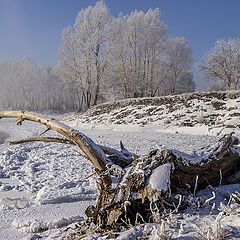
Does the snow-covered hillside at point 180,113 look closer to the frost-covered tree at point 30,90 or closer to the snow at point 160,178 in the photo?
the snow at point 160,178

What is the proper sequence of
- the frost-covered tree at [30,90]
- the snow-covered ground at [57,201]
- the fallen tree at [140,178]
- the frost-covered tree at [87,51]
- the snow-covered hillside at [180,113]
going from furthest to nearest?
the frost-covered tree at [30,90], the frost-covered tree at [87,51], the snow-covered hillside at [180,113], the fallen tree at [140,178], the snow-covered ground at [57,201]

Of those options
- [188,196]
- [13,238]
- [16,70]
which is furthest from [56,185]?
[16,70]

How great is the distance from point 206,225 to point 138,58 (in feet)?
125

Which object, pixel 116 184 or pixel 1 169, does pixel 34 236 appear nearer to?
pixel 116 184

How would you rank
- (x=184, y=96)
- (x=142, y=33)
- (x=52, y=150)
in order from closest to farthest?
(x=52, y=150)
(x=184, y=96)
(x=142, y=33)

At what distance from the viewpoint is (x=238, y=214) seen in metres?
3.59

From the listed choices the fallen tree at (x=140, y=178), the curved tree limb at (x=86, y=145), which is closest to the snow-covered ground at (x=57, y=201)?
the fallen tree at (x=140, y=178)

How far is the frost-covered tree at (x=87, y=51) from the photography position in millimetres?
39188

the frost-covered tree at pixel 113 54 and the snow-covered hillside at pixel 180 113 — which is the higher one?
the frost-covered tree at pixel 113 54

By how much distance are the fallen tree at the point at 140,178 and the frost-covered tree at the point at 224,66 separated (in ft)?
118

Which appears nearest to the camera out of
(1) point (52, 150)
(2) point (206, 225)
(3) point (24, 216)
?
(2) point (206, 225)

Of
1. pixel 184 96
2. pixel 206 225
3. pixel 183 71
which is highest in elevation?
pixel 183 71

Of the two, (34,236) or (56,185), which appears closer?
(34,236)

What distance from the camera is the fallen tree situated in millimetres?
3887
